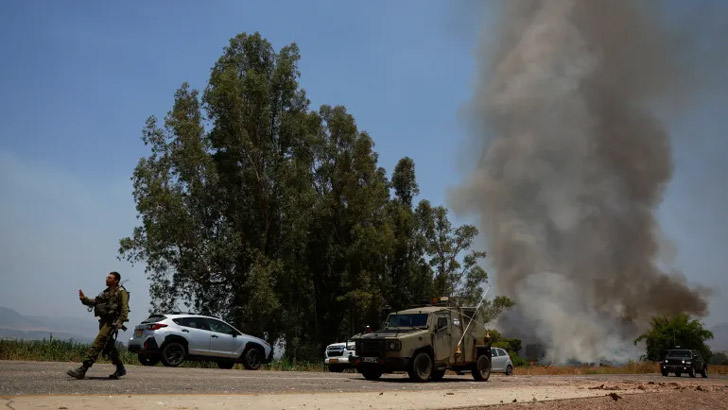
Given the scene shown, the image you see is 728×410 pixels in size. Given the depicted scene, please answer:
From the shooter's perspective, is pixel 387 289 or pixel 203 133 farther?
pixel 387 289

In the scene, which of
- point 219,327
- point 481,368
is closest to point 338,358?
point 219,327

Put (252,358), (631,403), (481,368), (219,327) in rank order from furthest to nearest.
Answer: (252,358) < (219,327) < (481,368) < (631,403)

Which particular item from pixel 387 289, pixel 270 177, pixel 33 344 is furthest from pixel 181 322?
pixel 387 289

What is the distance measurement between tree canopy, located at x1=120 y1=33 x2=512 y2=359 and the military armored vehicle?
20.6m

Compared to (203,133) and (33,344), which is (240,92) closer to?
(203,133)

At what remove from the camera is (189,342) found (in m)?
22.0

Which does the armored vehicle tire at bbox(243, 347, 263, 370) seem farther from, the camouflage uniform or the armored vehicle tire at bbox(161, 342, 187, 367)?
the camouflage uniform

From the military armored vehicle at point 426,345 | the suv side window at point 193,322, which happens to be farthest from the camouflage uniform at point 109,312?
the suv side window at point 193,322

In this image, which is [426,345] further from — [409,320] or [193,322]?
[193,322]

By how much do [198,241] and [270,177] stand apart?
669 cm

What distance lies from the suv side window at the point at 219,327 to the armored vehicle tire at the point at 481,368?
9311mm

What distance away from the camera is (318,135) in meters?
48.6

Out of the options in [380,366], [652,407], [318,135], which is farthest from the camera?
[318,135]

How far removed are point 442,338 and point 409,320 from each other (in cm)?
112
